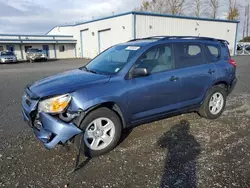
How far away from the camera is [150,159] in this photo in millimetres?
3381

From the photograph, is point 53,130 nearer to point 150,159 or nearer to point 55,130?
point 55,130

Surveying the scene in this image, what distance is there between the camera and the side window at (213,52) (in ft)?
16.4

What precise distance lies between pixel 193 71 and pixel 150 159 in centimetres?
215

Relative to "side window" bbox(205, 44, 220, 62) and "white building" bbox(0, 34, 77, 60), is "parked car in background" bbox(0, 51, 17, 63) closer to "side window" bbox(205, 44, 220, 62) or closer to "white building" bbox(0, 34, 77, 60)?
"white building" bbox(0, 34, 77, 60)

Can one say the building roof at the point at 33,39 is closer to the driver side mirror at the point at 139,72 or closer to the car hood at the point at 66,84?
the car hood at the point at 66,84

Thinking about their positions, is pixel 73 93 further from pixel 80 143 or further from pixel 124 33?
pixel 124 33

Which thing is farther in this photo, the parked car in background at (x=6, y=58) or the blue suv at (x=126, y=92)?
the parked car in background at (x=6, y=58)

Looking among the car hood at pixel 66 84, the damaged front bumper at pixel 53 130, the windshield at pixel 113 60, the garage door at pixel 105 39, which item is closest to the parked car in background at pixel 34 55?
the garage door at pixel 105 39

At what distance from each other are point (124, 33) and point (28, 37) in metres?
19.3

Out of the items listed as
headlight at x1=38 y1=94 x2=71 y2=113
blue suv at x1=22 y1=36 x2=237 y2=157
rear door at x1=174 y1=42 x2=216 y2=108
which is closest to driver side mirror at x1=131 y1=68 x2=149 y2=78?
blue suv at x1=22 y1=36 x2=237 y2=157

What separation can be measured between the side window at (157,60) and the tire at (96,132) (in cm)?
103

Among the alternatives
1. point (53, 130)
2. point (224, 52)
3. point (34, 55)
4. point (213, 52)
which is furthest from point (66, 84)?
point (34, 55)

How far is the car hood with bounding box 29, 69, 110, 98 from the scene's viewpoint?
330cm

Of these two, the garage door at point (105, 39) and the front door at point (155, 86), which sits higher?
the garage door at point (105, 39)
